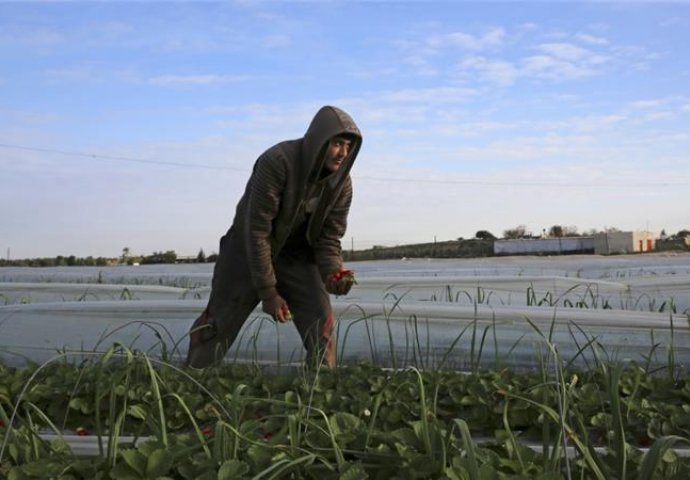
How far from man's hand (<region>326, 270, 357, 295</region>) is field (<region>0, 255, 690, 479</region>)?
1.04 feet

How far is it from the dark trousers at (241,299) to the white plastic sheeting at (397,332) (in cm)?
10

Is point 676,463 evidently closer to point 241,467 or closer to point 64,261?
point 241,467

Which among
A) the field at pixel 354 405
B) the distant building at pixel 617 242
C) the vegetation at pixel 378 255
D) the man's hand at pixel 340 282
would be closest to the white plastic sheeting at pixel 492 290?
the field at pixel 354 405

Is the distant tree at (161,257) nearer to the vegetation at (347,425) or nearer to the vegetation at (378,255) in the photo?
the vegetation at (378,255)

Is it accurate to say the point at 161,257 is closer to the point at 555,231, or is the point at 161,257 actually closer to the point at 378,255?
the point at 378,255

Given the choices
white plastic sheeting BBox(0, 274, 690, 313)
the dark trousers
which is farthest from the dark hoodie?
white plastic sheeting BBox(0, 274, 690, 313)

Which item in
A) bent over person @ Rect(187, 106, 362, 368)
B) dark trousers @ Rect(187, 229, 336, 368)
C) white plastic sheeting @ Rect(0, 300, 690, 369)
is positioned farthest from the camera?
white plastic sheeting @ Rect(0, 300, 690, 369)

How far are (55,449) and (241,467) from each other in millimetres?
384

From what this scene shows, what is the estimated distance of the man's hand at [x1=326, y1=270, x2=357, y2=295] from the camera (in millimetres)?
2518

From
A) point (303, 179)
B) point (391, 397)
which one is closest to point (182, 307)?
point (303, 179)

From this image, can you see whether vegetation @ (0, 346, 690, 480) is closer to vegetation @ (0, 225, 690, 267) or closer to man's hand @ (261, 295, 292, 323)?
man's hand @ (261, 295, 292, 323)

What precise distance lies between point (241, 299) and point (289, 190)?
→ 0.46 m

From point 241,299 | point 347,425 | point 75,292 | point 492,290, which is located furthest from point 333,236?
point 75,292

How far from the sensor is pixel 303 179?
2484 millimetres
